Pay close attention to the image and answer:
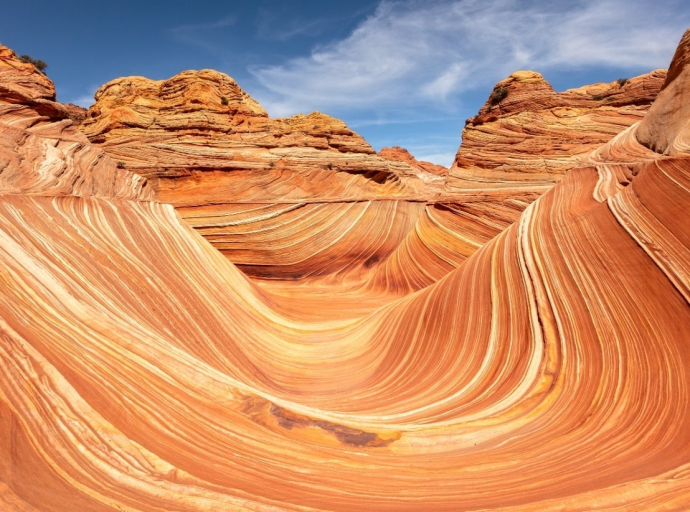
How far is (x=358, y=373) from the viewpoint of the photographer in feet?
18.1

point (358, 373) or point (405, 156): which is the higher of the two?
point (405, 156)

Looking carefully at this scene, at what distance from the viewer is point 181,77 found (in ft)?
52.3

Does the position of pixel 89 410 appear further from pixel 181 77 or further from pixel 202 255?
pixel 181 77

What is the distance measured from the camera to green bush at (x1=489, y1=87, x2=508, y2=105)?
13719mm

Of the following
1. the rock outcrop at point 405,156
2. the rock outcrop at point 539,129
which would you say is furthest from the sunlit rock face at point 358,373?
the rock outcrop at point 405,156

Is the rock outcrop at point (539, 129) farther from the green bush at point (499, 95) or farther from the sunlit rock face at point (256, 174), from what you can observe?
the sunlit rock face at point (256, 174)

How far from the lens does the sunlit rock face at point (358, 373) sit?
6.32ft

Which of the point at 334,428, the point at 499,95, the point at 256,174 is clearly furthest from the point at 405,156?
the point at 334,428

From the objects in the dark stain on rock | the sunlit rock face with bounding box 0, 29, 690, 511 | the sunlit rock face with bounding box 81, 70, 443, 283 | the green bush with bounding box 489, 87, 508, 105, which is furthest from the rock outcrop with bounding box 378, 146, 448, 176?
the dark stain on rock

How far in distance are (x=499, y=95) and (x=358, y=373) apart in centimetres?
1180

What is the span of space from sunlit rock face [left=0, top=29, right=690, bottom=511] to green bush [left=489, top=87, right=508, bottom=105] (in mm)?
7666

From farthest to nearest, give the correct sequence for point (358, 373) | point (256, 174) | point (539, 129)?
point (256, 174), point (539, 129), point (358, 373)

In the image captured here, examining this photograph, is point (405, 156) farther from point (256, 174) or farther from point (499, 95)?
point (256, 174)

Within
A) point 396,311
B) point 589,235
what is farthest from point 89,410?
point 396,311
